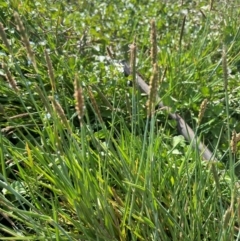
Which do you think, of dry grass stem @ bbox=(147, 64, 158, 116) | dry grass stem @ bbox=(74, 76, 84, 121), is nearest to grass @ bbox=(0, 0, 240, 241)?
dry grass stem @ bbox=(74, 76, 84, 121)

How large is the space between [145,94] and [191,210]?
856mm

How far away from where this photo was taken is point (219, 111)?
197cm

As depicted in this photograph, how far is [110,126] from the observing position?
168 centimetres

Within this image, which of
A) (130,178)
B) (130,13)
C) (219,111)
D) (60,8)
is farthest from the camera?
(130,13)

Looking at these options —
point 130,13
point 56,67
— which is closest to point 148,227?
point 56,67

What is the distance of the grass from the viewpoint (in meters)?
1.16

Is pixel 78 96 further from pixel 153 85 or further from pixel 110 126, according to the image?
pixel 110 126

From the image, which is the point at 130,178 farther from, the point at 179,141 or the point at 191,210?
the point at 179,141

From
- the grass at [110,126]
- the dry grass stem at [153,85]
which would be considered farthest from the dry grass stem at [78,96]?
the dry grass stem at [153,85]

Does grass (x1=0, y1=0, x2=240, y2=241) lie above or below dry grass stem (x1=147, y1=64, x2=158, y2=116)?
below

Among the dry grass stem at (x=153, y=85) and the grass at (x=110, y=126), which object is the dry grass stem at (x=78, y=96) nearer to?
the grass at (x=110, y=126)

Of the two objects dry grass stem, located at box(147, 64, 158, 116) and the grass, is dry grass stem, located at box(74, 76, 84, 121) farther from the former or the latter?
dry grass stem, located at box(147, 64, 158, 116)

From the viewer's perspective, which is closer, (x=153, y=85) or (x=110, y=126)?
(x=153, y=85)

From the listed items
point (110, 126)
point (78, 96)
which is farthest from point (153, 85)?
point (110, 126)
